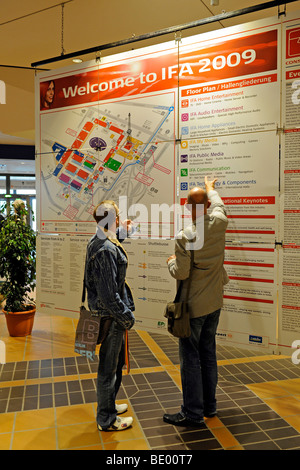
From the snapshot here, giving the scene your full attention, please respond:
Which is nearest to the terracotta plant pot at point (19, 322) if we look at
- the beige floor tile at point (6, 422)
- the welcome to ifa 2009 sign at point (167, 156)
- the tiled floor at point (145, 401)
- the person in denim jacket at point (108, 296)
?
the tiled floor at point (145, 401)

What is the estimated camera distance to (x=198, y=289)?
2.85m

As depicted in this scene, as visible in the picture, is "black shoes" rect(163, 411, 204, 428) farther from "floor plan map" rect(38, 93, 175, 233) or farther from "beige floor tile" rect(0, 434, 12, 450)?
"floor plan map" rect(38, 93, 175, 233)

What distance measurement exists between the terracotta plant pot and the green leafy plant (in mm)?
84

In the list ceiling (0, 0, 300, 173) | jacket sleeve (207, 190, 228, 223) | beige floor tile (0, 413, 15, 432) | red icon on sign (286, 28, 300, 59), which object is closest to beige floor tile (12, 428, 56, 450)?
beige floor tile (0, 413, 15, 432)

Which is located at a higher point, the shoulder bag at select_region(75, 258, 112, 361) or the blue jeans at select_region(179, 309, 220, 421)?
the shoulder bag at select_region(75, 258, 112, 361)

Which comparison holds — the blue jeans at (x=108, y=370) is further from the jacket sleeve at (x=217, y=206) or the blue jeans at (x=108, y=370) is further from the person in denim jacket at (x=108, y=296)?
the jacket sleeve at (x=217, y=206)

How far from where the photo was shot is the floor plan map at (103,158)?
4000 mm

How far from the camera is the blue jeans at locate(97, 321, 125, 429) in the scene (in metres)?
2.73

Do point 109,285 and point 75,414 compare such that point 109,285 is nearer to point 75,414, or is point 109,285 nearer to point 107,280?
point 107,280

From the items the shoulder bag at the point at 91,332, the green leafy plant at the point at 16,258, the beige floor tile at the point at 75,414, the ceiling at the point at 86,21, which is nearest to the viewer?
the shoulder bag at the point at 91,332

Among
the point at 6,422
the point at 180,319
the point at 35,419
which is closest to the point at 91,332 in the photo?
the point at 180,319

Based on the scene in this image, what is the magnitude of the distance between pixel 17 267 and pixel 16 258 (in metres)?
0.16

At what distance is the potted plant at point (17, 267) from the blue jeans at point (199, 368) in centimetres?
286
